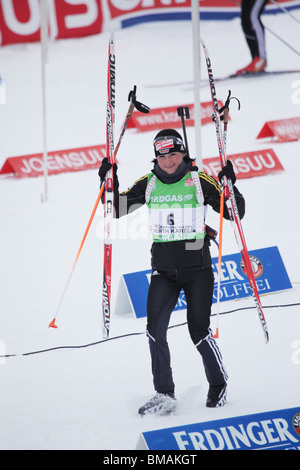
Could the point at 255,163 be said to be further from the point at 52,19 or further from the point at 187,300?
the point at 52,19

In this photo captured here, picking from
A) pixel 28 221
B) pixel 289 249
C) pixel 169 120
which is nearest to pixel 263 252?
pixel 289 249

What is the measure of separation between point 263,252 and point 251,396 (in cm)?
239

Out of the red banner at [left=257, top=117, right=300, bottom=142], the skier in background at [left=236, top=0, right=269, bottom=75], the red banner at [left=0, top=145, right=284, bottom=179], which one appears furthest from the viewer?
the skier in background at [left=236, top=0, right=269, bottom=75]

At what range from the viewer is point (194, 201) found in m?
4.87

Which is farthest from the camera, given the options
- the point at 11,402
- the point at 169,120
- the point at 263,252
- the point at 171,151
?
the point at 169,120

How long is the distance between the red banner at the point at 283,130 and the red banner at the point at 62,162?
2881 millimetres

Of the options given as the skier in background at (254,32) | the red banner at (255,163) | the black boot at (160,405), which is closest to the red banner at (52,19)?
the skier in background at (254,32)

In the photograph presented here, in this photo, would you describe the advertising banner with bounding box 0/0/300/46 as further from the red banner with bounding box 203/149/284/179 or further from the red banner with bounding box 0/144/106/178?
the red banner with bounding box 203/149/284/179

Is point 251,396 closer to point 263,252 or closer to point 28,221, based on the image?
point 263,252

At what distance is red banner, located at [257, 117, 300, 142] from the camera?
1327cm

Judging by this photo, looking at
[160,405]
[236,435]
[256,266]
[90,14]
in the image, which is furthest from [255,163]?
[90,14]

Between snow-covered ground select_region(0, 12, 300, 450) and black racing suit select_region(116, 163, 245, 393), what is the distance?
0.28m

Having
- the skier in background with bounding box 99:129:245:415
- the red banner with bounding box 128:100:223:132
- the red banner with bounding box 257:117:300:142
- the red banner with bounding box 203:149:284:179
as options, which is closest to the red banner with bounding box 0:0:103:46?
the red banner with bounding box 128:100:223:132

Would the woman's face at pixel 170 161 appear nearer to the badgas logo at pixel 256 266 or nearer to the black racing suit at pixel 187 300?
the black racing suit at pixel 187 300
